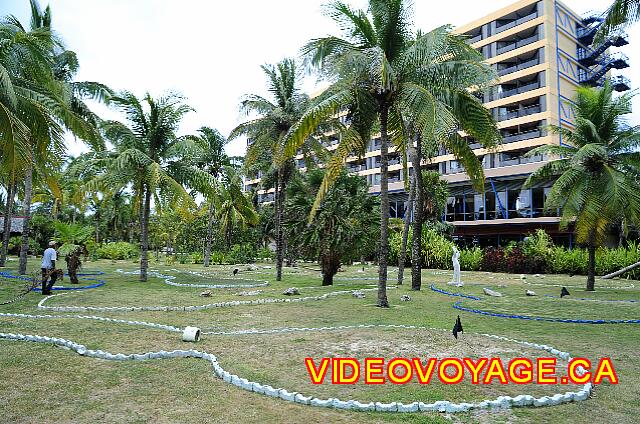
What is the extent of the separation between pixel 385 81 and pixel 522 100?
38.5 m

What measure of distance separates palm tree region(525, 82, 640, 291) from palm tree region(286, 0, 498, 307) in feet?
20.0

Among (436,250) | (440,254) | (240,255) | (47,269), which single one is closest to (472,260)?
(440,254)

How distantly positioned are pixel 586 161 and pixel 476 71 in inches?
315

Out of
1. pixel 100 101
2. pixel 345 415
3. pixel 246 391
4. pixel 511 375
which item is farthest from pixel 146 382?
pixel 100 101

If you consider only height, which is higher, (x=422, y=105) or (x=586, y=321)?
(x=422, y=105)

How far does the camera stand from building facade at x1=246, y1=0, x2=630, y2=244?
39.2 meters

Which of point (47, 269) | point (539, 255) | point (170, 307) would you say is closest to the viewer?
point (170, 307)

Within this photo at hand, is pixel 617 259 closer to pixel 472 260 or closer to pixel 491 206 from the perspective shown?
pixel 472 260

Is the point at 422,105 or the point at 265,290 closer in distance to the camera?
the point at 422,105

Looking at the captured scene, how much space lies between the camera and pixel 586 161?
59.0ft

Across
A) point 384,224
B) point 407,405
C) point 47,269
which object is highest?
point 384,224

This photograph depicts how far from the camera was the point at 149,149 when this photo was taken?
20.2 meters

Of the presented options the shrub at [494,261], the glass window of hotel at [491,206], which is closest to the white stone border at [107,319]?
the shrub at [494,261]

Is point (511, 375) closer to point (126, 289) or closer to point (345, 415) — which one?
point (345, 415)
